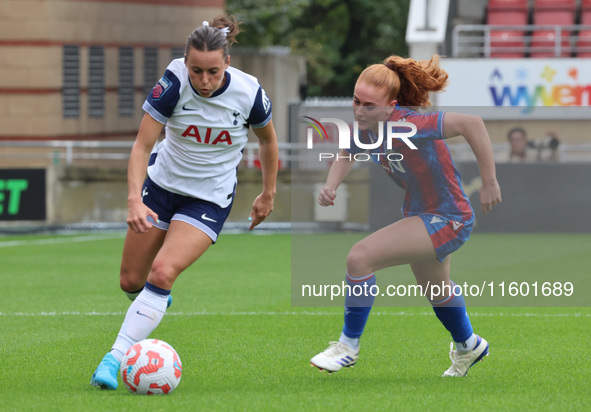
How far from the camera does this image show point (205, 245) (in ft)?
19.8

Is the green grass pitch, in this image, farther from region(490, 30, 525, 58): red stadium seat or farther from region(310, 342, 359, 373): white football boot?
region(490, 30, 525, 58): red stadium seat

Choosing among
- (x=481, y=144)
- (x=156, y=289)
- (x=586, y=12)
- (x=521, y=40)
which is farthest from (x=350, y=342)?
(x=586, y=12)

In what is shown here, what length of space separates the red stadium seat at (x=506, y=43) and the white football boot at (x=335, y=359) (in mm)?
17268

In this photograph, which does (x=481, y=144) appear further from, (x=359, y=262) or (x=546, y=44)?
(x=546, y=44)

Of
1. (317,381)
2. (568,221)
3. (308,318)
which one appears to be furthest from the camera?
(568,221)

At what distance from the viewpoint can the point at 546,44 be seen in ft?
76.2

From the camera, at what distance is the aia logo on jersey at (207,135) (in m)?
6.05

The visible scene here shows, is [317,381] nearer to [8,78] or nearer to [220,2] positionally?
[8,78]

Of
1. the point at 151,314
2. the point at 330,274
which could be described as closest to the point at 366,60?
the point at 330,274

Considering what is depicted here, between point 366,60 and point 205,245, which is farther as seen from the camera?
point 366,60

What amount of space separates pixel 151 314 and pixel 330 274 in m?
2.62

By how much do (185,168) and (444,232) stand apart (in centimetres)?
151

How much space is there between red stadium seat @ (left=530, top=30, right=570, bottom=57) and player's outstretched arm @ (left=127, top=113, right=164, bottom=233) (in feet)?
56.0

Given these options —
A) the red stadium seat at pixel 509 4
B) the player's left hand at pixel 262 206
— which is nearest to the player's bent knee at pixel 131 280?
the player's left hand at pixel 262 206
